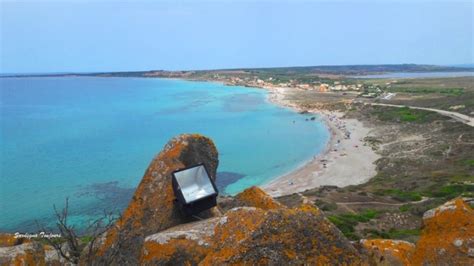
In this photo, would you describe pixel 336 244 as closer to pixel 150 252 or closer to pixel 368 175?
pixel 150 252

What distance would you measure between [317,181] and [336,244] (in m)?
46.5

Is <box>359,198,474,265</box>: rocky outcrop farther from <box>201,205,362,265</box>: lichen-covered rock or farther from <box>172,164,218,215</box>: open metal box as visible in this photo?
<box>172,164,218,215</box>: open metal box

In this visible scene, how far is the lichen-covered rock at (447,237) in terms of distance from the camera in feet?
21.2

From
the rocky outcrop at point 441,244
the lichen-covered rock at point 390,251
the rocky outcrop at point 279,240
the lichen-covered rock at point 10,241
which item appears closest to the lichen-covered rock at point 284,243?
the rocky outcrop at point 279,240

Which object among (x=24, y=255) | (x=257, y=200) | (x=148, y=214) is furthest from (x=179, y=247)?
(x=24, y=255)

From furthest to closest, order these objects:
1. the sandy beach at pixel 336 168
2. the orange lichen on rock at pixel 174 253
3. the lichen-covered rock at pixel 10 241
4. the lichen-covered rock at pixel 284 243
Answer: the sandy beach at pixel 336 168, the lichen-covered rock at pixel 10 241, the orange lichen on rock at pixel 174 253, the lichen-covered rock at pixel 284 243

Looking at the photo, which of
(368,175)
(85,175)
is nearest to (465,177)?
(368,175)

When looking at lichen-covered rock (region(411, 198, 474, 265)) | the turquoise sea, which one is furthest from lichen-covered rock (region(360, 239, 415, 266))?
the turquoise sea

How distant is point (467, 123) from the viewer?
229 ft

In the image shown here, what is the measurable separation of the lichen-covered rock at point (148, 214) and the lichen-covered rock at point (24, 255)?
117 cm

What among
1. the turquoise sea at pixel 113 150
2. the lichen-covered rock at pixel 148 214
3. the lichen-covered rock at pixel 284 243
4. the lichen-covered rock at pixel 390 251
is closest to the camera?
the lichen-covered rock at pixel 284 243

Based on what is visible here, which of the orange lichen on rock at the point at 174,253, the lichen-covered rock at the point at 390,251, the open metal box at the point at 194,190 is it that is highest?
the open metal box at the point at 194,190

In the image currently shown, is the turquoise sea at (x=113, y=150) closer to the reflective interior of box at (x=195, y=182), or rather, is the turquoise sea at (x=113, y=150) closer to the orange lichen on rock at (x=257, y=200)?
the orange lichen on rock at (x=257, y=200)

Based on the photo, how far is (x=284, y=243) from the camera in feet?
15.0
